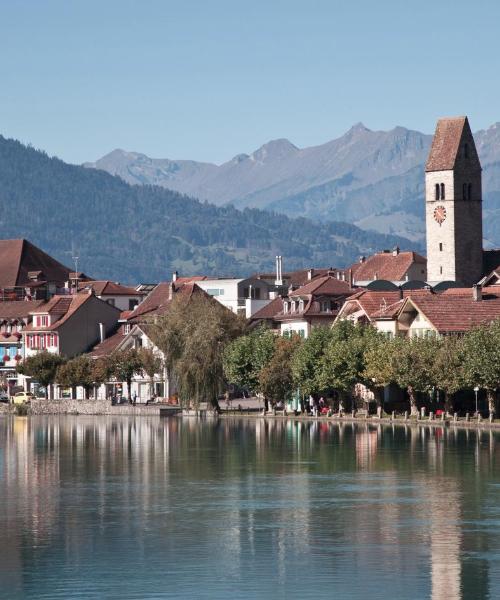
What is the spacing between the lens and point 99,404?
15875cm

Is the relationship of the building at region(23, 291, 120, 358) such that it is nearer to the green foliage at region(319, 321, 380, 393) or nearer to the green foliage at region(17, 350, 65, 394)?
the green foliage at region(17, 350, 65, 394)

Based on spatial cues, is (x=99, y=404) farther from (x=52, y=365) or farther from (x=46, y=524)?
(x=46, y=524)

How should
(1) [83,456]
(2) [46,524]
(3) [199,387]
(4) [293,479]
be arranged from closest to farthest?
(2) [46,524] → (4) [293,479] → (1) [83,456] → (3) [199,387]

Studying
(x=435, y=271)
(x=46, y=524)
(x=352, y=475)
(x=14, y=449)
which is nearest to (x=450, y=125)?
(x=435, y=271)

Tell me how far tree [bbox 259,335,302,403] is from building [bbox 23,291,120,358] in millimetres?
50323

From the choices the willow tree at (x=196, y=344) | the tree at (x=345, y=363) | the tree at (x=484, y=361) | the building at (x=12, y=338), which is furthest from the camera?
the building at (x=12, y=338)

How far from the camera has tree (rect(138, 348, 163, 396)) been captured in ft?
521

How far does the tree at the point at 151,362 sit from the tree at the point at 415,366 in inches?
1685

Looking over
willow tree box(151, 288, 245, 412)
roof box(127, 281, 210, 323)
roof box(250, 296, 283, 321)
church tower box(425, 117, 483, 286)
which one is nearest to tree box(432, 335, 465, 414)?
willow tree box(151, 288, 245, 412)

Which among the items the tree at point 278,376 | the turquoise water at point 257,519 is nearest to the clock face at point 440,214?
the tree at point 278,376

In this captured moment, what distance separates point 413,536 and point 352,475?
884 inches

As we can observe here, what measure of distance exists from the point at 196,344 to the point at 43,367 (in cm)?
3507

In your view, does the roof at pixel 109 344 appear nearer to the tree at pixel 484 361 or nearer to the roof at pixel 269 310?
the roof at pixel 269 310

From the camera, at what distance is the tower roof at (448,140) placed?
196375 millimetres
